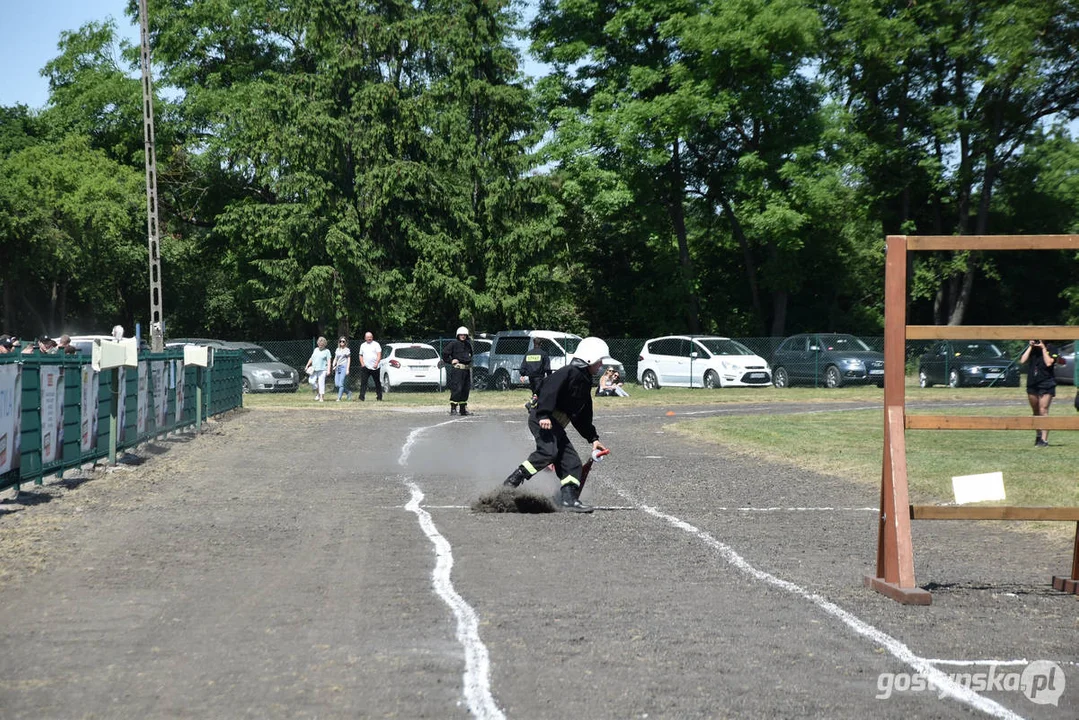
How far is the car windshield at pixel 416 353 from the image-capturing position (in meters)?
39.5

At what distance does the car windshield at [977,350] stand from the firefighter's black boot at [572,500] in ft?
95.2

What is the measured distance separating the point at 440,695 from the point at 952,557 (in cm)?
558

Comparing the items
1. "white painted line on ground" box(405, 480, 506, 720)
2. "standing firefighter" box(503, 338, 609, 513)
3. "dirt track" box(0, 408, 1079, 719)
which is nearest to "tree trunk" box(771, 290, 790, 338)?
"dirt track" box(0, 408, 1079, 719)

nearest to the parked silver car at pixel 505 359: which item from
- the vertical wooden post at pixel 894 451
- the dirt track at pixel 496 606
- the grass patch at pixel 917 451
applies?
the grass patch at pixel 917 451

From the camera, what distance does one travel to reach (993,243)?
786cm

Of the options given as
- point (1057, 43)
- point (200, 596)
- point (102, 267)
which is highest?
point (1057, 43)

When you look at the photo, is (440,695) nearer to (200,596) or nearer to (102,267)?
(200,596)

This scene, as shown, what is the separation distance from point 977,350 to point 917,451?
68.2 ft

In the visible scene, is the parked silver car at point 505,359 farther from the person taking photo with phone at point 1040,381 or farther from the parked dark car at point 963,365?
the person taking photo with phone at point 1040,381

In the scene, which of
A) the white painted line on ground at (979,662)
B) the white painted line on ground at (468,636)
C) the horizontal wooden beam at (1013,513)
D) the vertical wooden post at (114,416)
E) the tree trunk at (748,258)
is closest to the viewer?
the white painted line on ground at (468,636)

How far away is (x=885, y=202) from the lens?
156 feet

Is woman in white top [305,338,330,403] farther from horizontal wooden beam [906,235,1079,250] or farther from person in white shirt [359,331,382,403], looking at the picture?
horizontal wooden beam [906,235,1079,250]

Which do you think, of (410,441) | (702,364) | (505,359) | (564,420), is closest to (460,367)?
(410,441)

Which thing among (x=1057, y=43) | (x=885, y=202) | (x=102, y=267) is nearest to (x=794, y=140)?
(x=885, y=202)
